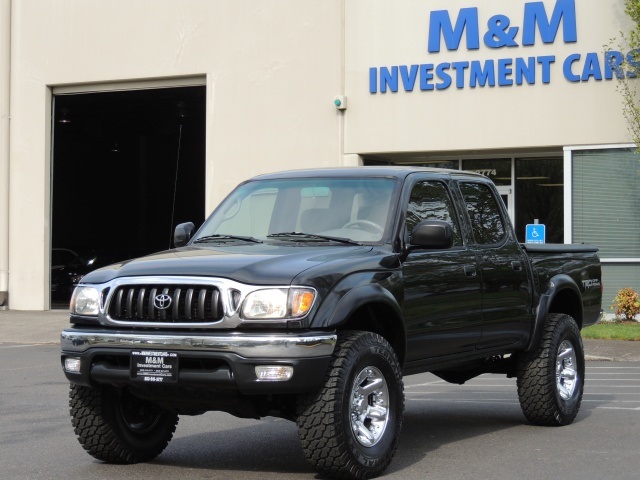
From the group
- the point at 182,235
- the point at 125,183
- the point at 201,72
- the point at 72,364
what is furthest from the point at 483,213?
the point at 125,183

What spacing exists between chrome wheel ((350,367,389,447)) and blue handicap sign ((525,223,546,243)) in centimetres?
1570

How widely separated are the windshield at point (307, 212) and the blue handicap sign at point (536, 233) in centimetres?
1447

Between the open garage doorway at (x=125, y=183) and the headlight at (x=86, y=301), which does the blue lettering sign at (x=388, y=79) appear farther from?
the open garage doorway at (x=125, y=183)

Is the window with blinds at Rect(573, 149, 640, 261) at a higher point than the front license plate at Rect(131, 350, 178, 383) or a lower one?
higher

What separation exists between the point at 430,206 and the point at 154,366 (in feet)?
8.72

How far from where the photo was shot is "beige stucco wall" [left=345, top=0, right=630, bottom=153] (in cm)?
2180

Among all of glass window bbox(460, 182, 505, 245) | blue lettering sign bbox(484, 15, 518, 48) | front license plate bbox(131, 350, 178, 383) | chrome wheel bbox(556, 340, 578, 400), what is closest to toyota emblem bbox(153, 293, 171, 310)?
front license plate bbox(131, 350, 178, 383)

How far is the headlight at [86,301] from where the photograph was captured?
740 centimetres

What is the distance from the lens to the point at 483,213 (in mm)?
9406

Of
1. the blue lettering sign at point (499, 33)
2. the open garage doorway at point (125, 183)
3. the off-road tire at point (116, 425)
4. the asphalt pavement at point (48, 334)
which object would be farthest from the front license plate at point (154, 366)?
the open garage doorway at point (125, 183)

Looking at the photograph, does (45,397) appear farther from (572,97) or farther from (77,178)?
(77,178)

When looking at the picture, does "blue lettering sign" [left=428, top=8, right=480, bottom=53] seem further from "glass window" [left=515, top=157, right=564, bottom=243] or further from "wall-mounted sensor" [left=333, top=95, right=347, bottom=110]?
"glass window" [left=515, top=157, right=564, bottom=243]

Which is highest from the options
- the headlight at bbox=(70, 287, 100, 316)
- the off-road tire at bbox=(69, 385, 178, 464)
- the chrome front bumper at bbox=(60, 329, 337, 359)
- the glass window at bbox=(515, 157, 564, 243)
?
the glass window at bbox=(515, 157, 564, 243)

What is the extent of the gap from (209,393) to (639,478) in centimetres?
270
